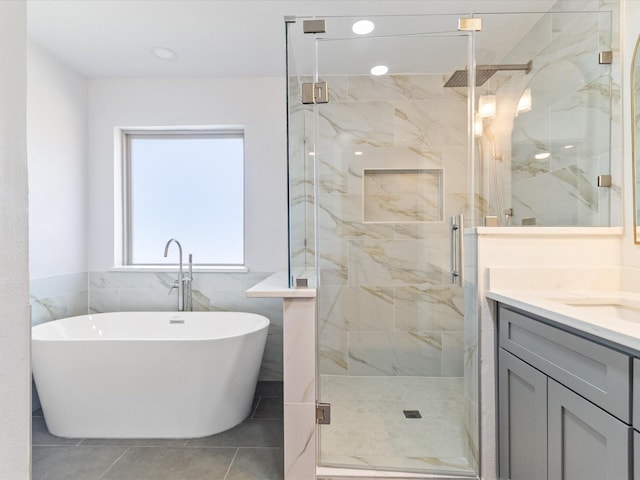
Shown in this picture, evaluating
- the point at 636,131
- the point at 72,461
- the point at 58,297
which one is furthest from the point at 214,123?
the point at 636,131

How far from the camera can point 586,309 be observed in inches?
53.1

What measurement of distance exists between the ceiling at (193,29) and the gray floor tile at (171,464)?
7.59ft

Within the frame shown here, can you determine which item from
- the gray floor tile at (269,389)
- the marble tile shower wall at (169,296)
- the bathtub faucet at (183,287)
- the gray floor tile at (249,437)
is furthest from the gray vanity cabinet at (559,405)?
the bathtub faucet at (183,287)

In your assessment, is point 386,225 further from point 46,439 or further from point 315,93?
point 46,439

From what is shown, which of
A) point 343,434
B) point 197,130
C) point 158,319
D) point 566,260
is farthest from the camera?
point 197,130

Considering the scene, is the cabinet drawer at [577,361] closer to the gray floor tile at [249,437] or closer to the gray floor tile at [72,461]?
the gray floor tile at [249,437]

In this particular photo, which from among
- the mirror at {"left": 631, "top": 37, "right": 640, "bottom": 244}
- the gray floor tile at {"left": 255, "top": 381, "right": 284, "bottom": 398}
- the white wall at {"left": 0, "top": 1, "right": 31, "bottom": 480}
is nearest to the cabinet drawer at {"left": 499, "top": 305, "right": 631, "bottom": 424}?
the mirror at {"left": 631, "top": 37, "right": 640, "bottom": 244}

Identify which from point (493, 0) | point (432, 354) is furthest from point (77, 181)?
point (493, 0)

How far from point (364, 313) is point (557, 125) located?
4.61 ft

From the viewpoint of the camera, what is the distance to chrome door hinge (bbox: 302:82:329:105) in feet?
5.85

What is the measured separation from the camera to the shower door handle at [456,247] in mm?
1693

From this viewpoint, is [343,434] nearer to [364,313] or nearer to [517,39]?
[364,313]

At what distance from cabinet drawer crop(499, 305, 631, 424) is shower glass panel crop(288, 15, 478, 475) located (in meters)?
0.41

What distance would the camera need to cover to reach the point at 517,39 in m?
1.90
